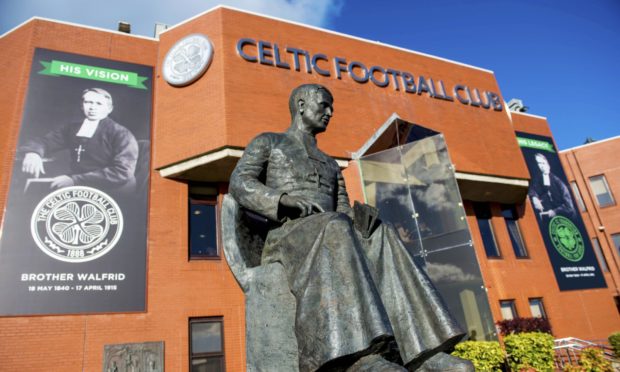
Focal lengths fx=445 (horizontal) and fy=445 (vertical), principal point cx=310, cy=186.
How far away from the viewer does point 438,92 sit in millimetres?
17062

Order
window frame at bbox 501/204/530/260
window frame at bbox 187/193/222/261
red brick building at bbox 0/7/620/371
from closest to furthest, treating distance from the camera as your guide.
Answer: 1. red brick building at bbox 0/7/620/371
2. window frame at bbox 187/193/222/261
3. window frame at bbox 501/204/530/260

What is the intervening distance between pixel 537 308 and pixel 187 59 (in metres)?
15.4

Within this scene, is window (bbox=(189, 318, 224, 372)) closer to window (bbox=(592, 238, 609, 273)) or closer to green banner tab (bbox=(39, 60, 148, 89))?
green banner tab (bbox=(39, 60, 148, 89))

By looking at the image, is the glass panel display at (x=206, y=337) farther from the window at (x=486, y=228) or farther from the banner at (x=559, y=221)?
the banner at (x=559, y=221)

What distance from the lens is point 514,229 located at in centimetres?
1841

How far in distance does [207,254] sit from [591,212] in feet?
77.9

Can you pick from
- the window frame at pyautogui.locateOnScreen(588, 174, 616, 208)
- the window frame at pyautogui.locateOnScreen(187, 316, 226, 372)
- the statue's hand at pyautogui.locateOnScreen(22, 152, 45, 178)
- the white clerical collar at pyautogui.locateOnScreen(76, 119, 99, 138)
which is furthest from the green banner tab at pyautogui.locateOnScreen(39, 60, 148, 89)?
the window frame at pyautogui.locateOnScreen(588, 174, 616, 208)

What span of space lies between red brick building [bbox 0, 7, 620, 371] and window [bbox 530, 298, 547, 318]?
0.26 feet

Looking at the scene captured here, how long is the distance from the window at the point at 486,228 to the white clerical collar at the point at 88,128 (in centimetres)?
1416

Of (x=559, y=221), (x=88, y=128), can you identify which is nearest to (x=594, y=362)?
(x=559, y=221)

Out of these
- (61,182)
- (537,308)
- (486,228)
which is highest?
(61,182)

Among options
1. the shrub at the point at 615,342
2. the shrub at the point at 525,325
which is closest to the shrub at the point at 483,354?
the shrub at the point at 525,325

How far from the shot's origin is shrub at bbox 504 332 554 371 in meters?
11.2

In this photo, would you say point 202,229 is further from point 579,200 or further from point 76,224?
point 579,200
